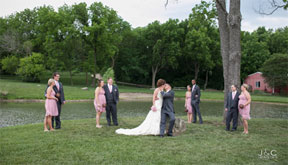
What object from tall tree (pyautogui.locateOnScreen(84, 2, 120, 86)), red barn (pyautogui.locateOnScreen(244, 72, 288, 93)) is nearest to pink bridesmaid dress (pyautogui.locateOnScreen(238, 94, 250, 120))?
tall tree (pyautogui.locateOnScreen(84, 2, 120, 86))

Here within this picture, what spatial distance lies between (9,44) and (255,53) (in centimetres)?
5538

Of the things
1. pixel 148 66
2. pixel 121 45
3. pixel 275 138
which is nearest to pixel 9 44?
pixel 121 45

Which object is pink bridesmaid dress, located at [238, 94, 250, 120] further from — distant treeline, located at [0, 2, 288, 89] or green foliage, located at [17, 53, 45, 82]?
green foliage, located at [17, 53, 45, 82]

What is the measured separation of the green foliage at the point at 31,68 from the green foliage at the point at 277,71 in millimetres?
44208

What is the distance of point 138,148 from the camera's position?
22.2 feet

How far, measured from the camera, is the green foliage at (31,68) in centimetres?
4684

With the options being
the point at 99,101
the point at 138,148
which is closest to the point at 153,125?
the point at 138,148

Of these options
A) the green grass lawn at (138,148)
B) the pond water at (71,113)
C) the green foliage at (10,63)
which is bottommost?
the pond water at (71,113)

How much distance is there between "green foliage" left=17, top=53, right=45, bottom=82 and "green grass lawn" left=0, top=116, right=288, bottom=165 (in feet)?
136

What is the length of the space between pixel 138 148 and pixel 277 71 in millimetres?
45983

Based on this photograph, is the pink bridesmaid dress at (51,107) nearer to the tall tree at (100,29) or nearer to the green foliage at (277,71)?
the tall tree at (100,29)

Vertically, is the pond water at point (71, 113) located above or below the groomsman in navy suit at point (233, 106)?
below

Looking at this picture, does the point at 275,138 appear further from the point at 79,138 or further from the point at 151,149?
the point at 79,138

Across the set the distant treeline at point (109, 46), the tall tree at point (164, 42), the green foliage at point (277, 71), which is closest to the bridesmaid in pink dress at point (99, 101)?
the distant treeline at point (109, 46)
